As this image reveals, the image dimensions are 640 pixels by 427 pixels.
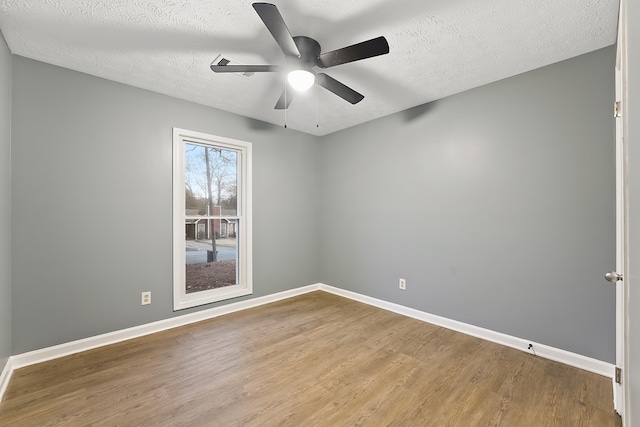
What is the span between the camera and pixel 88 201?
2516mm

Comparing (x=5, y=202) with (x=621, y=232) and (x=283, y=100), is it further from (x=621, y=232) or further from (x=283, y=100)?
(x=621, y=232)

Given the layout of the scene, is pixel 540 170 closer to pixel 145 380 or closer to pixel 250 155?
pixel 250 155

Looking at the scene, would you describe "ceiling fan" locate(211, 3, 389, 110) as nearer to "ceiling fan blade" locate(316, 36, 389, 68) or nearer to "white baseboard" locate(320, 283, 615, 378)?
"ceiling fan blade" locate(316, 36, 389, 68)

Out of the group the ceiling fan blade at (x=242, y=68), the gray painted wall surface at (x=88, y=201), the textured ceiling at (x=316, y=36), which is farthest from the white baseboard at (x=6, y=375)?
the ceiling fan blade at (x=242, y=68)

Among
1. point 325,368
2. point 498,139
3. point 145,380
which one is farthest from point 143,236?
point 498,139

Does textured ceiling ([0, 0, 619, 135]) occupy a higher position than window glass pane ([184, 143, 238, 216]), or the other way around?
textured ceiling ([0, 0, 619, 135])

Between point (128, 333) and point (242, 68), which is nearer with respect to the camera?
point (242, 68)

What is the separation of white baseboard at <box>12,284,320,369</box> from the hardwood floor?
0.09 meters

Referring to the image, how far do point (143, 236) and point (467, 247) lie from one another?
3372 mm

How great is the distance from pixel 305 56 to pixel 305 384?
240cm

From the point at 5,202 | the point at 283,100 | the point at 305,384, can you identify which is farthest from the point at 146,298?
the point at 283,100

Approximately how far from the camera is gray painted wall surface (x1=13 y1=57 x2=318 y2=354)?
2.25 meters

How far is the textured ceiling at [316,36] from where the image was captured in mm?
1735

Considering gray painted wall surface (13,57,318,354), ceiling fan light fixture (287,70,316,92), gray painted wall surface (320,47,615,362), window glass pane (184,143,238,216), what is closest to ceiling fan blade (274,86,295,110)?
ceiling fan light fixture (287,70,316,92)
